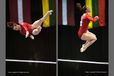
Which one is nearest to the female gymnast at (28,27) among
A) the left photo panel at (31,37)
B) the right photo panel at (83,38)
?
the left photo panel at (31,37)

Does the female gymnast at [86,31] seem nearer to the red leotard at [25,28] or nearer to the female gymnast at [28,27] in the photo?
the female gymnast at [28,27]

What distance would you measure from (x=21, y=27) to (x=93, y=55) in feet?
4.27

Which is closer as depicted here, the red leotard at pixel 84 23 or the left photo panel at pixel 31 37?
the red leotard at pixel 84 23

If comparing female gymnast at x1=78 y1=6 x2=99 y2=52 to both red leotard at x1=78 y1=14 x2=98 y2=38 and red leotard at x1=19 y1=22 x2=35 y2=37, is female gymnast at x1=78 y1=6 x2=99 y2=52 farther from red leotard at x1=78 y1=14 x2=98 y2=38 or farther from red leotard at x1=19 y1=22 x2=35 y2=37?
red leotard at x1=19 y1=22 x2=35 y2=37

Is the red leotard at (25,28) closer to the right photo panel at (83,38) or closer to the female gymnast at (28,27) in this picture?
the female gymnast at (28,27)

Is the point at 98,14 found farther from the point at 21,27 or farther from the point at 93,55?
the point at 21,27

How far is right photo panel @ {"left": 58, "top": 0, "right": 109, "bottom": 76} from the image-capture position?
3.63 metres

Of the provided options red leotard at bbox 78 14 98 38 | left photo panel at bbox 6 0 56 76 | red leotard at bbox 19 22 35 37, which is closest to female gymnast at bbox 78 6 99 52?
red leotard at bbox 78 14 98 38

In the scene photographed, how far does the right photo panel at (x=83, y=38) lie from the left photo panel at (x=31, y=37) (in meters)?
0.15

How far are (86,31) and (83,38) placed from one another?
0.40ft

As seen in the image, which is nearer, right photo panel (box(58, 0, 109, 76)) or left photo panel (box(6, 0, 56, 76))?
right photo panel (box(58, 0, 109, 76))

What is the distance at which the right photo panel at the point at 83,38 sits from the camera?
3633 millimetres

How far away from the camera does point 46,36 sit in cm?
398

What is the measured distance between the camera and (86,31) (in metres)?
3.77
